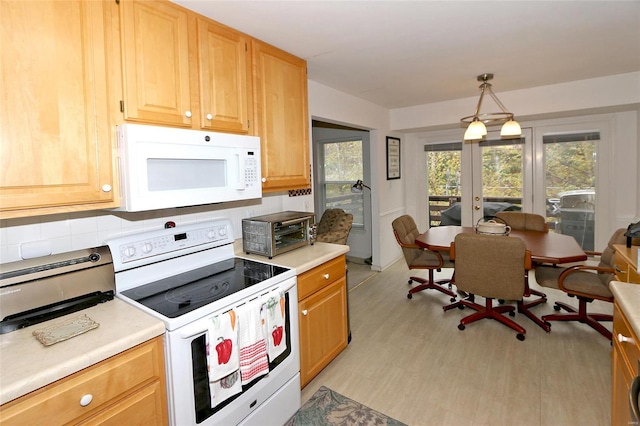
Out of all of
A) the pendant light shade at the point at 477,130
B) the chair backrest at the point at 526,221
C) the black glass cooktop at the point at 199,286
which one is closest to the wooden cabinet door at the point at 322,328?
the black glass cooktop at the point at 199,286

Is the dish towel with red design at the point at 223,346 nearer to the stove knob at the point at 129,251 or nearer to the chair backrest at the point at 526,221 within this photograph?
the stove knob at the point at 129,251

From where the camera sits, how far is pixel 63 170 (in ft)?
4.45

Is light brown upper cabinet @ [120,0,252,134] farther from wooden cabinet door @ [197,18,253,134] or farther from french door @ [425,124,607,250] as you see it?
french door @ [425,124,607,250]

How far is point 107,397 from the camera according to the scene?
120cm

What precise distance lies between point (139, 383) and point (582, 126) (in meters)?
5.17

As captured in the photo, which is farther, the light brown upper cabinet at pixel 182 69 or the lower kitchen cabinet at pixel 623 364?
the light brown upper cabinet at pixel 182 69

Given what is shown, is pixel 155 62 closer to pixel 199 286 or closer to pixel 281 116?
pixel 281 116

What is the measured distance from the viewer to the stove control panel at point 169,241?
66.4 inches

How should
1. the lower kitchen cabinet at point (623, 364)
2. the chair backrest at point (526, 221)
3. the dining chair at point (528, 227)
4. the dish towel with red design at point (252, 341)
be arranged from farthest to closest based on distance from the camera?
1. the chair backrest at point (526, 221)
2. the dining chair at point (528, 227)
3. the dish towel with red design at point (252, 341)
4. the lower kitchen cabinet at point (623, 364)

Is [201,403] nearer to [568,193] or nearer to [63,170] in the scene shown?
[63,170]

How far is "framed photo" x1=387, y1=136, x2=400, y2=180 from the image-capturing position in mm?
A: 4781

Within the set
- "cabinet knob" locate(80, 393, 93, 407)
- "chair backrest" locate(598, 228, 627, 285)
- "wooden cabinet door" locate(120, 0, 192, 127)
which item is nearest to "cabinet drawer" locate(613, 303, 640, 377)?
"chair backrest" locate(598, 228, 627, 285)

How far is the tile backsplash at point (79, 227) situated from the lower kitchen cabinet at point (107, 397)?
29.9 inches

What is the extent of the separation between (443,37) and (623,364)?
2.07 metres
